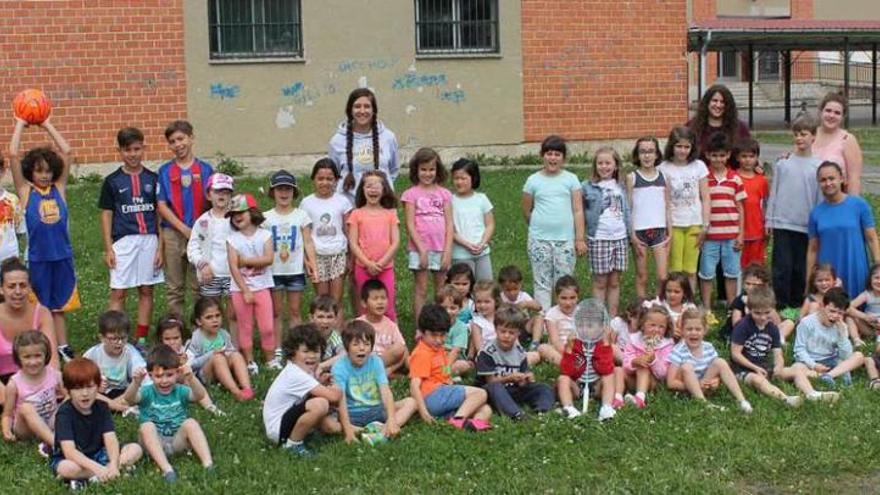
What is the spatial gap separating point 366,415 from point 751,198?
470 cm

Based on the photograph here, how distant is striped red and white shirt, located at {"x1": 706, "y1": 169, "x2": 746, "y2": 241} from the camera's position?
10188 millimetres

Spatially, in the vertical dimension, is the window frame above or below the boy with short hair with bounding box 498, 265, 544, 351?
above

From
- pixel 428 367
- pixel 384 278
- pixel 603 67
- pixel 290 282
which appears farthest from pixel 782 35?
pixel 428 367

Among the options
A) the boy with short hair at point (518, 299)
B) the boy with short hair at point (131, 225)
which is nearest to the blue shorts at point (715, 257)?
the boy with short hair at point (518, 299)

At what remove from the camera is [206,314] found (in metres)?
8.20

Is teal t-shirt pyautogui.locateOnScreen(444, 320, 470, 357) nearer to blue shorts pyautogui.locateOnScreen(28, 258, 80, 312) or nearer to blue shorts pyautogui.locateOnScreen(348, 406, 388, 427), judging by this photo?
blue shorts pyautogui.locateOnScreen(348, 406, 388, 427)

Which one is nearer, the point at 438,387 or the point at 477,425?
the point at 477,425

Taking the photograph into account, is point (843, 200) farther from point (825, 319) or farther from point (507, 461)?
point (507, 461)

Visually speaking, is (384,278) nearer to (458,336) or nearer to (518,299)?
(458,336)

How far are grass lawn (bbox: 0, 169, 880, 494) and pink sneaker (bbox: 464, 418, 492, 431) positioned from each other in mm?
61

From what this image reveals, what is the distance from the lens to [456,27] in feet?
67.3

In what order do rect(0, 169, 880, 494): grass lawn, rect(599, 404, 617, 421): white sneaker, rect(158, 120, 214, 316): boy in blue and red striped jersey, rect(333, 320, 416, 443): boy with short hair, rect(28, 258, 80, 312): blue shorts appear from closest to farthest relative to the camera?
rect(0, 169, 880, 494): grass lawn, rect(333, 320, 416, 443): boy with short hair, rect(599, 404, 617, 421): white sneaker, rect(28, 258, 80, 312): blue shorts, rect(158, 120, 214, 316): boy in blue and red striped jersey

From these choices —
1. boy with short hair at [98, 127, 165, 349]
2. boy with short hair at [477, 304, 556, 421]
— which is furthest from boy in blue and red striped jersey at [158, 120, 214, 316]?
boy with short hair at [477, 304, 556, 421]

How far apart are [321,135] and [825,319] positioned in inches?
495
